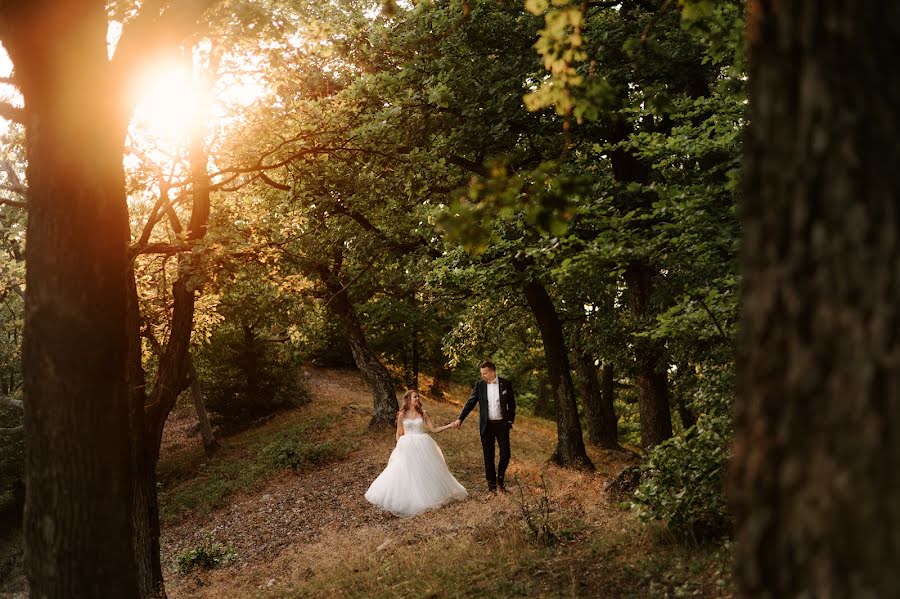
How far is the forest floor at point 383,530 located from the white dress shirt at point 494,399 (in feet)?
4.79

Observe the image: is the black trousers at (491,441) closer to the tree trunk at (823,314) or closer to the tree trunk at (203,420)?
the tree trunk at (823,314)

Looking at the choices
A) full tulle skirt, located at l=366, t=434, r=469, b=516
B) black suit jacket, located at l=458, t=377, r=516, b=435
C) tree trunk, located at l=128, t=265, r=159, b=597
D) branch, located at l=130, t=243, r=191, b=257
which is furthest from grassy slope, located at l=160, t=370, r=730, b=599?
branch, located at l=130, t=243, r=191, b=257

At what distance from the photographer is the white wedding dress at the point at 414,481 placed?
1312 centimetres

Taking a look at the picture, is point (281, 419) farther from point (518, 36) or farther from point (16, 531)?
point (518, 36)

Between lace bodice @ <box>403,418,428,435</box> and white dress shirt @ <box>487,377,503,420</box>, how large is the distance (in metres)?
1.74

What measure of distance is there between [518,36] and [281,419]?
714 inches

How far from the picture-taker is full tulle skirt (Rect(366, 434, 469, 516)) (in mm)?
13102

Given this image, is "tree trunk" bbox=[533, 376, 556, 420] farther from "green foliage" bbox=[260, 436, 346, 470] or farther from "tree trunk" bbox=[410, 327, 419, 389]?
"green foliage" bbox=[260, 436, 346, 470]

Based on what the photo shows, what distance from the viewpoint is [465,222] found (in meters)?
3.72

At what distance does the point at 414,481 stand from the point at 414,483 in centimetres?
4

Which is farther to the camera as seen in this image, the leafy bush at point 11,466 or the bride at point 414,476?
the leafy bush at point 11,466

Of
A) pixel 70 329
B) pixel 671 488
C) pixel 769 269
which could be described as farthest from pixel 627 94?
pixel 769 269

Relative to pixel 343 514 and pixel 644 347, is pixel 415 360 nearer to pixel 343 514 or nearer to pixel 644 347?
pixel 343 514

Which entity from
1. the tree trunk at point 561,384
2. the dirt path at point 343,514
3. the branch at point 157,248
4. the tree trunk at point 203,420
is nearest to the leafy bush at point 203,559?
the dirt path at point 343,514
